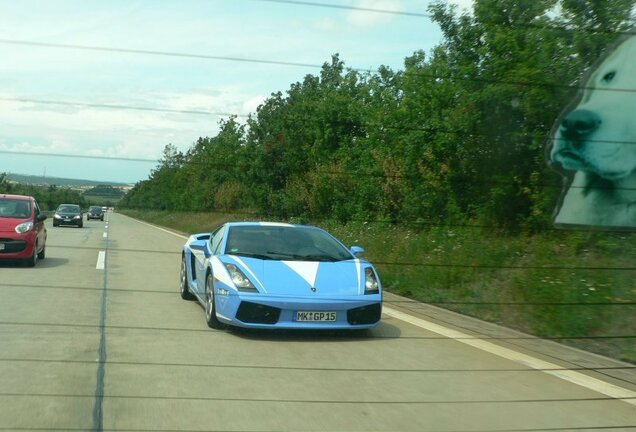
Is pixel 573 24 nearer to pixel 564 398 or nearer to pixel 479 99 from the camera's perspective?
pixel 479 99

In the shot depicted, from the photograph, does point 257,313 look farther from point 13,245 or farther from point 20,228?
point 20,228

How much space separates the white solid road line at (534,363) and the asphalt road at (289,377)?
2 centimetres

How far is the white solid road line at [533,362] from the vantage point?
20.7ft

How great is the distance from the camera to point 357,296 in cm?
838

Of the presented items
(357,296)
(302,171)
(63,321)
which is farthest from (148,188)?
(302,171)

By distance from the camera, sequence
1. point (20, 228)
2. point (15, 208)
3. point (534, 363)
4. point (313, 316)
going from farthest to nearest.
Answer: point (15, 208) < point (20, 228) < point (313, 316) < point (534, 363)

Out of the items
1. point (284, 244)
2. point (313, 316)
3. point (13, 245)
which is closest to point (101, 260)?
point (13, 245)

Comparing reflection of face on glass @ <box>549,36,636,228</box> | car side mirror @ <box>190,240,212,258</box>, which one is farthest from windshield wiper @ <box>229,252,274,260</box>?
reflection of face on glass @ <box>549,36,636,228</box>

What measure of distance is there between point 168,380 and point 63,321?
3.42 m

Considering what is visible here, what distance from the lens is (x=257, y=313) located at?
8.20 meters

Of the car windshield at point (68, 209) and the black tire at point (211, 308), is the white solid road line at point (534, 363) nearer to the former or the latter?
the black tire at point (211, 308)

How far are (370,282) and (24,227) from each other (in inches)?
401

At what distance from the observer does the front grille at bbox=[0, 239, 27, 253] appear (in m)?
15.8

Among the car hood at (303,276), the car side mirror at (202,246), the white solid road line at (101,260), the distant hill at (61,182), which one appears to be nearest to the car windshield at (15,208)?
the white solid road line at (101,260)
